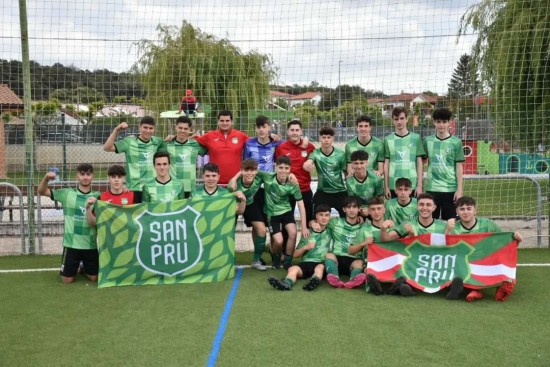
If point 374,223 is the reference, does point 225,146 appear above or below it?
above

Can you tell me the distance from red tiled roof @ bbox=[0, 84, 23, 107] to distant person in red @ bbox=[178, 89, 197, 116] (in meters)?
2.18

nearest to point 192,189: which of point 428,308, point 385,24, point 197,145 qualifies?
point 197,145

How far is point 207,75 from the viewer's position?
8383 millimetres

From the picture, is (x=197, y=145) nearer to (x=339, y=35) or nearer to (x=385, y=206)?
(x=385, y=206)

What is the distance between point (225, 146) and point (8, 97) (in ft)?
11.2

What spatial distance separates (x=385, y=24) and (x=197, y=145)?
3207 mm

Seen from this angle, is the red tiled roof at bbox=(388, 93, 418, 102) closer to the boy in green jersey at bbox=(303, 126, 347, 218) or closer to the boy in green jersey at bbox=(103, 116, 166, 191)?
the boy in green jersey at bbox=(303, 126, 347, 218)

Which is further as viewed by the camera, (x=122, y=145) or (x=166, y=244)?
(x=122, y=145)

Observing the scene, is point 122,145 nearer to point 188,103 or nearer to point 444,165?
point 188,103

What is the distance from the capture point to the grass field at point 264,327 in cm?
348

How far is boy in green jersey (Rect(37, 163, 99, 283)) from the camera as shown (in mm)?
5715

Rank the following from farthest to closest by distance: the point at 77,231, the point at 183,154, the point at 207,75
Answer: the point at 207,75 → the point at 183,154 → the point at 77,231

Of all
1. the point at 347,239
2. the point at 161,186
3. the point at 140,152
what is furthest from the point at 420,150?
the point at 140,152

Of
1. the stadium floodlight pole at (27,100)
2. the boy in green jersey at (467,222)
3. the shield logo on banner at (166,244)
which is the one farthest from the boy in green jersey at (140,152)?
the boy in green jersey at (467,222)
